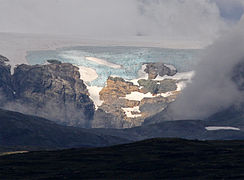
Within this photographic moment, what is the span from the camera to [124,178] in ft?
638

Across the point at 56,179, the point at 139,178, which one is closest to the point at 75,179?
the point at 56,179

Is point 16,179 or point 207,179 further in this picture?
point 16,179

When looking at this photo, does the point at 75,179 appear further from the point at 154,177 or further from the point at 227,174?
the point at 227,174

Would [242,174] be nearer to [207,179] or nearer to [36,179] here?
[207,179]

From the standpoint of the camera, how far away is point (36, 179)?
199125 mm

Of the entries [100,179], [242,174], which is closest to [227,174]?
[242,174]

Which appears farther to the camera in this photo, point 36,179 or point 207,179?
point 36,179

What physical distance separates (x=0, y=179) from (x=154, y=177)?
4065 centimetres

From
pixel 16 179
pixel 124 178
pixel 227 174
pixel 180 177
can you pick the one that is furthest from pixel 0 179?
pixel 227 174

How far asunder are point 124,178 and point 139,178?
153 inches

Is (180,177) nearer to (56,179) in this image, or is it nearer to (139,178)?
(139,178)

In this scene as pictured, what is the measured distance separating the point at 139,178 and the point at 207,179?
18745 millimetres

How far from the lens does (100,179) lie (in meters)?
195

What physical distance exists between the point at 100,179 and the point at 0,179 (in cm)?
2666
